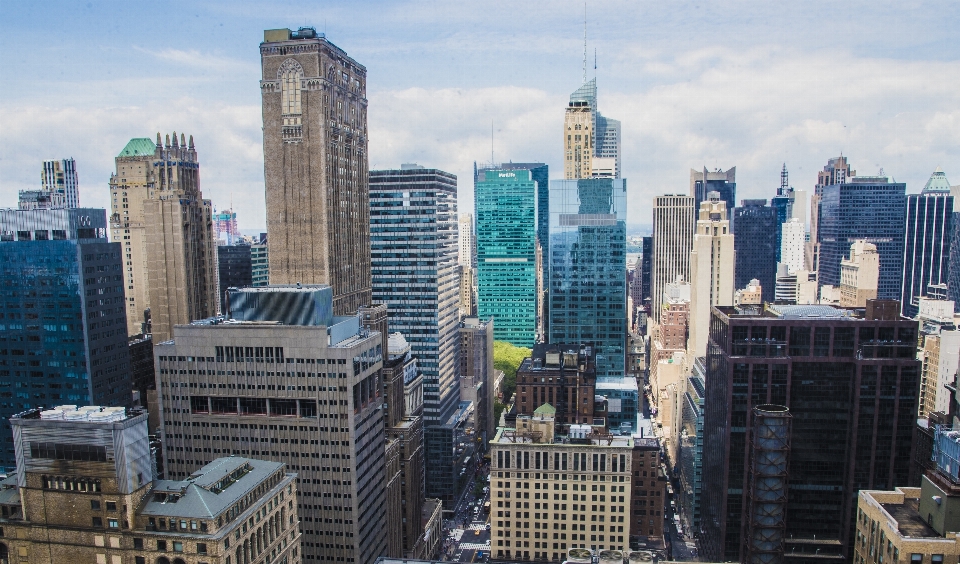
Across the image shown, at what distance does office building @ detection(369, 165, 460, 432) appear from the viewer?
350 ft

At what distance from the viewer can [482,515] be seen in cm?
10012

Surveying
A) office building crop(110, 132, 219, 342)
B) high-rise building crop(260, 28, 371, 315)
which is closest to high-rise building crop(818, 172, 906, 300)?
high-rise building crop(260, 28, 371, 315)

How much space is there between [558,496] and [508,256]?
4704 inches

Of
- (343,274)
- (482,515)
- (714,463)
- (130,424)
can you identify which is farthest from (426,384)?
(130,424)

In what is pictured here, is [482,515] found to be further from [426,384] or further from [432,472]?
[426,384]

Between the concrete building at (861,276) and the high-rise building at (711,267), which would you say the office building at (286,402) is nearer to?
the high-rise building at (711,267)

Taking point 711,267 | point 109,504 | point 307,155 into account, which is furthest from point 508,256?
point 109,504

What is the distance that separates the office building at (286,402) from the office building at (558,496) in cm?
1523

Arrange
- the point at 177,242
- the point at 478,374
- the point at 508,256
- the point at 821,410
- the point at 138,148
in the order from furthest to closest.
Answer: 1. the point at 508,256
2. the point at 478,374
3. the point at 138,148
4. the point at 177,242
5. the point at 821,410

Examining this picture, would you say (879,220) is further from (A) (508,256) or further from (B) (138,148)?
(B) (138,148)

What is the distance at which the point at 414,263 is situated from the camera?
107625 millimetres

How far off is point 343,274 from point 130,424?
154 feet

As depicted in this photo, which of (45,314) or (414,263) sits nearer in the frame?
(45,314)

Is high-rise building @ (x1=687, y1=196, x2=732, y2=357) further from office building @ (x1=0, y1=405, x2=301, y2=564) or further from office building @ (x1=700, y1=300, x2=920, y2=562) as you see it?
office building @ (x1=0, y1=405, x2=301, y2=564)
